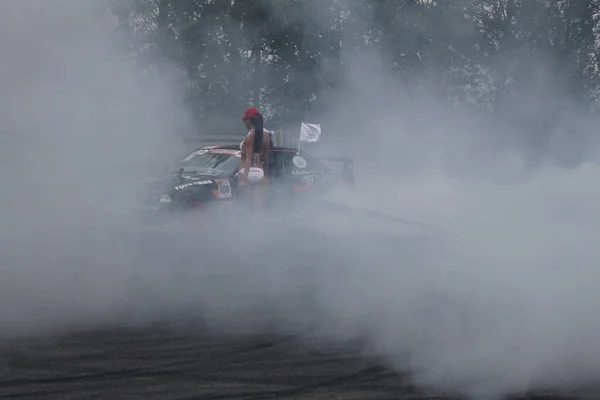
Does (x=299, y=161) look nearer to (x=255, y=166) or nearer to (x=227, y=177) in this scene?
(x=227, y=177)

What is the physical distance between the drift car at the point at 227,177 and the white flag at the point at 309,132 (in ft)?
3.32

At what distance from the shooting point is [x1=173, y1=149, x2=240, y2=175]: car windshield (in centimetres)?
1115

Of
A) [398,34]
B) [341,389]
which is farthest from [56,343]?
[398,34]

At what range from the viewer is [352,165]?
11.5 meters

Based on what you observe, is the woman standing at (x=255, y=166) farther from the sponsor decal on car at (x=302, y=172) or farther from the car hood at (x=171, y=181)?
the sponsor decal on car at (x=302, y=172)

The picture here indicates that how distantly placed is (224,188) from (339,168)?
5.34ft

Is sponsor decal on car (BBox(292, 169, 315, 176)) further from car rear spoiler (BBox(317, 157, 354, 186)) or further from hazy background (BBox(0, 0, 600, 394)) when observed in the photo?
hazy background (BBox(0, 0, 600, 394))

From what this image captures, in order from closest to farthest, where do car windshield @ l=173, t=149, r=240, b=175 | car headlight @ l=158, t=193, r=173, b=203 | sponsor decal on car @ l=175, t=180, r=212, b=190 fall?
car headlight @ l=158, t=193, r=173, b=203 → sponsor decal on car @ l=175, t=180, r=212, b=190 → car windshield @ l=173, t=149, r=240, b=175

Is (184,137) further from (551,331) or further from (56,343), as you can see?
(551,331)

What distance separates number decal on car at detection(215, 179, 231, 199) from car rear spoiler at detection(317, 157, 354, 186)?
4.52ft

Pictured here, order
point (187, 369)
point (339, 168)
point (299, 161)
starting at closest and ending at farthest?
point (187, 369) → point (339, 168) → point (299, 161)

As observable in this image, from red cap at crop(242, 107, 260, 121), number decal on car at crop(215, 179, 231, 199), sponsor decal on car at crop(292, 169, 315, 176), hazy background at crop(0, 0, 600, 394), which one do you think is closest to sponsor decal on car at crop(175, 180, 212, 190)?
number decal on car at crop(215, 179, 231, 199)

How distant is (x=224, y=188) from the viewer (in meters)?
10.9

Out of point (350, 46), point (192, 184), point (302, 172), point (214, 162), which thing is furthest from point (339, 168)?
point (350, 46)
